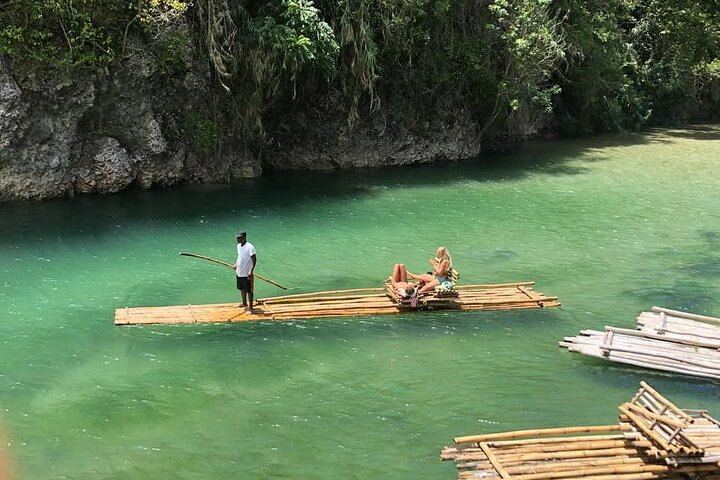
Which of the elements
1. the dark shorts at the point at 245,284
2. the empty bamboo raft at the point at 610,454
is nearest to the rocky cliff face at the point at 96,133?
the dark shorts at the point at 245,284

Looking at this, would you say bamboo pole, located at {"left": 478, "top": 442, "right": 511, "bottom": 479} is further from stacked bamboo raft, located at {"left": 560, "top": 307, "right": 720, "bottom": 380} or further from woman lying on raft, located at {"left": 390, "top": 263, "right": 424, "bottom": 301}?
woman lying on raft, located at {"left": 390, "top": 263, "right": 424, "bottom": 301}

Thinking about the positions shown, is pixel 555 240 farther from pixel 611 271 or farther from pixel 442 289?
pixel 442 289

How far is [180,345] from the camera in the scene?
12.4 m

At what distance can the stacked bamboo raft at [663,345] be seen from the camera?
37.3 ft

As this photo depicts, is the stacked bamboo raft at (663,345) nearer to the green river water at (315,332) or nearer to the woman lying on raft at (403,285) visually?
the green river water at (315,332)

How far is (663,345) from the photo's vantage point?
1176 centimetres

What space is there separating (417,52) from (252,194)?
10.0 m

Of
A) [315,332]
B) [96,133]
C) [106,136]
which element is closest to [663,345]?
[315,332]

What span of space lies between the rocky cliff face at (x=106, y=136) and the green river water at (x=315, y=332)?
100 cm

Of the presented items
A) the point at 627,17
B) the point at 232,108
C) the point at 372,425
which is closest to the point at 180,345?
the point at 372,425

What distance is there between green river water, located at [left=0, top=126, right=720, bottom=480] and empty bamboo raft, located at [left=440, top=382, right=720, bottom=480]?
0.79 m

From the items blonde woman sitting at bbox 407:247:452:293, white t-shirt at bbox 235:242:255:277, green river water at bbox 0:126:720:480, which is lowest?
green river water at bbox 0:126:720:480

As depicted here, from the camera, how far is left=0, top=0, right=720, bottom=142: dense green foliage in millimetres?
22062

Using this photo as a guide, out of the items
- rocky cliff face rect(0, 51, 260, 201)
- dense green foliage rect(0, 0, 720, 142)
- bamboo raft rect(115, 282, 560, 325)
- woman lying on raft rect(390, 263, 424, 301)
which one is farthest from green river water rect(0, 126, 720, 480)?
dense green foliage rect(0, 0, 720, 142)
